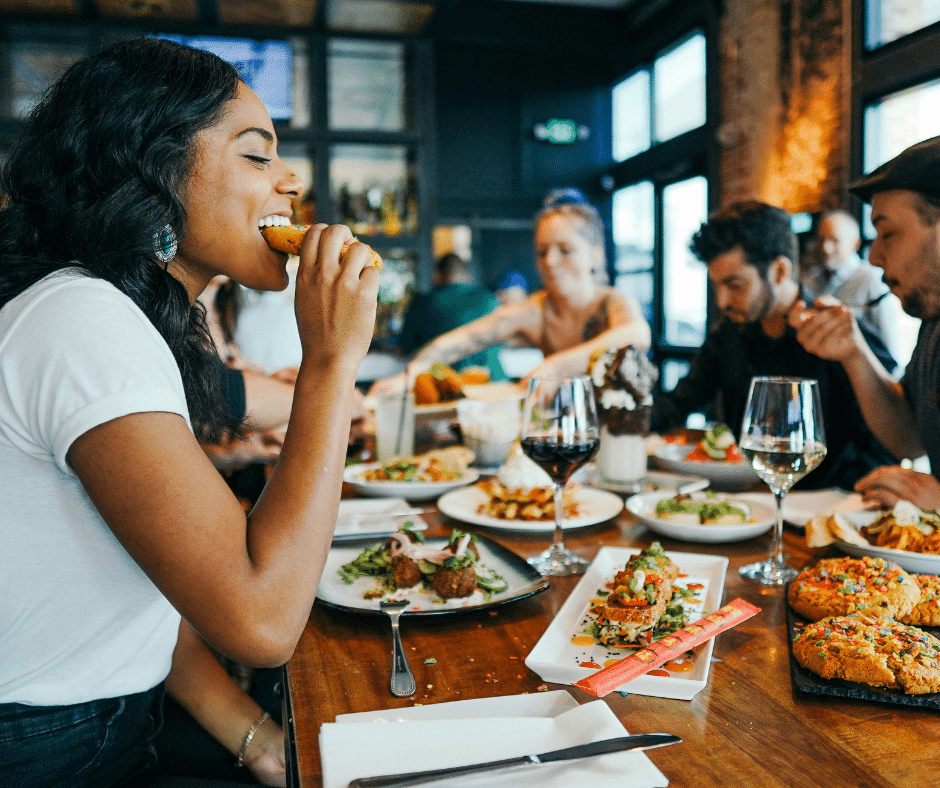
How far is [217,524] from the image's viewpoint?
78cm

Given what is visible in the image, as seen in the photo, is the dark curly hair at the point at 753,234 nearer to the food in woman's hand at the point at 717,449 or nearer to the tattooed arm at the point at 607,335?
the tattooed arm at the point at 607,335

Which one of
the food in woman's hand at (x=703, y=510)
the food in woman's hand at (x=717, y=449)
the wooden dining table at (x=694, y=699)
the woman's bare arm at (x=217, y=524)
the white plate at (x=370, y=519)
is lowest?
the wooden dining table at (x=694, y=699)

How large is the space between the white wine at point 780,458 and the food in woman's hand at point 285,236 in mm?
637

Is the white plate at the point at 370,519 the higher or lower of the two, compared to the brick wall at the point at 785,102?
lower

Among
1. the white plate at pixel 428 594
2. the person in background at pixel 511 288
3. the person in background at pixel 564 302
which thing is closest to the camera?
the white plate at pixel 428 594

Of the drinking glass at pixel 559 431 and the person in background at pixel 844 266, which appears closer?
the drinking glass at pixel 559 431

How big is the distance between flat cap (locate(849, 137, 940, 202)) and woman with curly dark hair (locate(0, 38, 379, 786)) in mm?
1289

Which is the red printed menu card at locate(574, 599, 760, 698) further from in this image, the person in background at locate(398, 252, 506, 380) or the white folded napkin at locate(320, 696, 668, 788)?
the person in background at locate(398, 252, 506, 380)

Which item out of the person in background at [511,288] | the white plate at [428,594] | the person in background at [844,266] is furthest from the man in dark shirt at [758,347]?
the person in background at [511,288]

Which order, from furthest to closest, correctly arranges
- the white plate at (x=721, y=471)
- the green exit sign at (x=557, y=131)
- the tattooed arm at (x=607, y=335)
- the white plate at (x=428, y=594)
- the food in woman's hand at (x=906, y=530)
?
the green exit sign at (x=557, y=131) < the tattooed arm at (x=607, y=335) < the white plate at (x=721, y=471) < the food in woman's hand at (x=906, y=530) < the white plate at (x=428, y=594)

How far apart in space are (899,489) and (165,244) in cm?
128

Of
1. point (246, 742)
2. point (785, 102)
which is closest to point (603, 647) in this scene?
point (246, 742)

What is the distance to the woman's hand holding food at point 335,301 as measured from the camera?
0.93 metres

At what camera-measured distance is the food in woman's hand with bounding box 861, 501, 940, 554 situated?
109 cm
